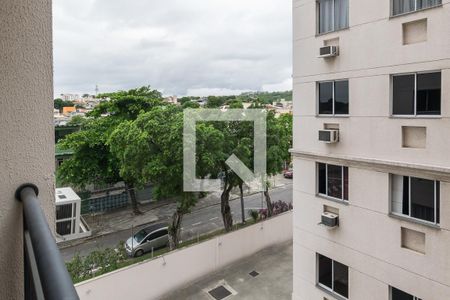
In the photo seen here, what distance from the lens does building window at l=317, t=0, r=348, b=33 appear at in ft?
16.0

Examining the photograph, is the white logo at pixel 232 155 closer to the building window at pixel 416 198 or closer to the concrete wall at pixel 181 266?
the concrete wall at pixel 181 266

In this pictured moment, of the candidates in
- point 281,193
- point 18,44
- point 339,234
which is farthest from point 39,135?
point 281,193

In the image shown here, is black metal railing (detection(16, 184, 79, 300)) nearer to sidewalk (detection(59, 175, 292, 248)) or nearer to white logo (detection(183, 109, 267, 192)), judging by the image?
white logo (detection(183, 109, 267, 192))

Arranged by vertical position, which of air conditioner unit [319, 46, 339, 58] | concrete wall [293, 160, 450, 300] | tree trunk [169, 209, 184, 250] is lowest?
tree trunk [169, 209, 184, 250]

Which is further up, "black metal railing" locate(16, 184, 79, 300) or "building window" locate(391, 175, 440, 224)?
"black metal railing" locate(16, 184, 79, 300)

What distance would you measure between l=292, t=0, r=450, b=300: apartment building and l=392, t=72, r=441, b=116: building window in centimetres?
1

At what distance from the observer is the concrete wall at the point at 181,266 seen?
648 centimetres

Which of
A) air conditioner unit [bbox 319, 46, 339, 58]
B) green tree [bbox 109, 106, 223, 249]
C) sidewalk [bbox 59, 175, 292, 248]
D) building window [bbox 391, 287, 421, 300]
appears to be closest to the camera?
building window [bbox 391, 287, 421, 300]

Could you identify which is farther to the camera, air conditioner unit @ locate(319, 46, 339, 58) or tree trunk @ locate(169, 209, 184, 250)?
tree trunk @ locate(169, 209, 184, 250)

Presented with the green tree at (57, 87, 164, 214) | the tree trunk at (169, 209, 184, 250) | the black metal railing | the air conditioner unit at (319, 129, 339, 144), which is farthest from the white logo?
the black metal railing

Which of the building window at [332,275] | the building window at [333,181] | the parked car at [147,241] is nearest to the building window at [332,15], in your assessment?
the building window at [333,181]

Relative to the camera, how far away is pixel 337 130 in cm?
498

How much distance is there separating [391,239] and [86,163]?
33.8 ft

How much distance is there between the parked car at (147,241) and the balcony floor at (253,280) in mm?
2046
